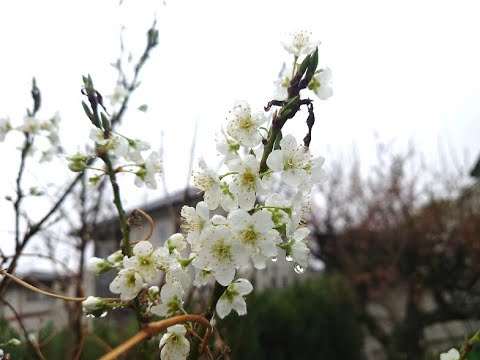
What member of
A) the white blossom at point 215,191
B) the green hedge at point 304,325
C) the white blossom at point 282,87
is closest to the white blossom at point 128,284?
the white blossom at point 215,191

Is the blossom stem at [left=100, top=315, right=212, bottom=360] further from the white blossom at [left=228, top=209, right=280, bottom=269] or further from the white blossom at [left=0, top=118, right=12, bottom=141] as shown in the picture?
the white blossom at [left=0, top=118, right=12, bottom=141]

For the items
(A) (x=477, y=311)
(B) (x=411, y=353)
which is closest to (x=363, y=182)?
(A) (x=477, y=311)

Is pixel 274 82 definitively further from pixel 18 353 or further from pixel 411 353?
pixel 411 353

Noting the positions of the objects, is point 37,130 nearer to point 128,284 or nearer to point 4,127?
point 4,127

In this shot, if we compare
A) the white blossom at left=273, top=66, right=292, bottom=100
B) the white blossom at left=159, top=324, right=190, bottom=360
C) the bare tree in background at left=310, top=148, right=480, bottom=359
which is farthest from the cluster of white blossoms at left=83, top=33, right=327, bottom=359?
the bare tree in background at left=310, top=148, right=480, bottom=359

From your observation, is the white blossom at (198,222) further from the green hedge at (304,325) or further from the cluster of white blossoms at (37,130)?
the green hedge at (304,325)

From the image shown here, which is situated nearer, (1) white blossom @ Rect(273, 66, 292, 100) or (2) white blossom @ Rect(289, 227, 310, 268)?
(2) white blossom @ Rect(289, 227, 310, 268)
